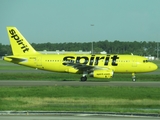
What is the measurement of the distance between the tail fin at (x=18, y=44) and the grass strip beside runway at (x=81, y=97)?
15.7 metres

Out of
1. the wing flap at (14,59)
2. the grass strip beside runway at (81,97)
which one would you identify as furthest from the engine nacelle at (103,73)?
the grass strip beside runway at (81,97)

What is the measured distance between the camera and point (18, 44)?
54.4 m

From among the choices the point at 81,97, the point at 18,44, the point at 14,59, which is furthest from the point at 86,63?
the point at 81,97

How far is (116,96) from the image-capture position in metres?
34.5

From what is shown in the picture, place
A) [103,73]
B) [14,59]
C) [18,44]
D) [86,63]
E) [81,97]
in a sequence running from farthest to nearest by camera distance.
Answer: [18,44] < [14,59] < [86,63] < [103,73] < [81,97]

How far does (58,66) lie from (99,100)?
20.4 metres

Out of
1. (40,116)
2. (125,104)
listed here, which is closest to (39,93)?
(125,104)

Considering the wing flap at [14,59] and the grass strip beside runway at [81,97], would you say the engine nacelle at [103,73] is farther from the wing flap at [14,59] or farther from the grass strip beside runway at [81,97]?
the grass strip beside runway at [81,97]

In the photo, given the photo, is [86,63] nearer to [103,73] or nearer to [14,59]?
[103,73]

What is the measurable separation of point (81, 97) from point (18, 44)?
22.6 m

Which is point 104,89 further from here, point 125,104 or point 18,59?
point 18,59

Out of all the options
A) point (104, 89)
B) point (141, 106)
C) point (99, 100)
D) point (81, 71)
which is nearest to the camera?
point (141, 106)

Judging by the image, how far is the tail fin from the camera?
5403 cm

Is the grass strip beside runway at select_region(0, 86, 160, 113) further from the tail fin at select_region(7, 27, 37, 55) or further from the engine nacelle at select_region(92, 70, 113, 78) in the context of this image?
the tail fin at select_region(7, 27, 37, 55)
